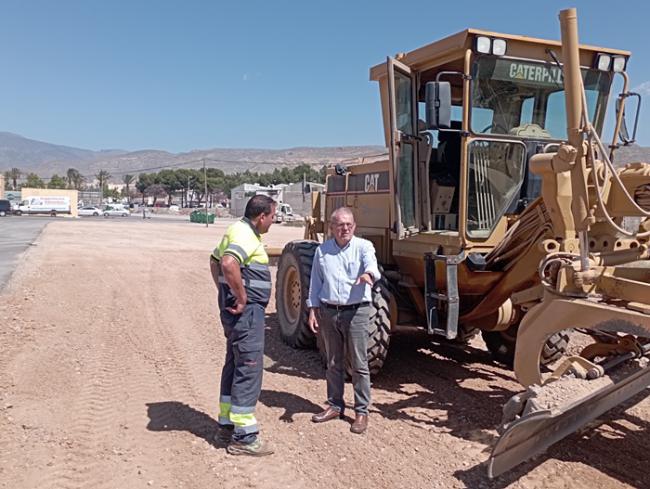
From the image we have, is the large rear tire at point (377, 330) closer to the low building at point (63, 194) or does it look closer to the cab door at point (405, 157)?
the cab door at point (405, 157)

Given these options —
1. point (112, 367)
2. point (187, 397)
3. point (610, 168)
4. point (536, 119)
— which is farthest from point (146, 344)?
point (610, 168)

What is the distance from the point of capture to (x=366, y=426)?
4469mm

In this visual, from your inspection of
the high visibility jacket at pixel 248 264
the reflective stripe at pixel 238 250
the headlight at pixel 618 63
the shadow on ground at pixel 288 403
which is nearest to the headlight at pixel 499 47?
the headlight at pixel 618 63

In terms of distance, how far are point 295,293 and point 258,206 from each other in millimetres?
2890

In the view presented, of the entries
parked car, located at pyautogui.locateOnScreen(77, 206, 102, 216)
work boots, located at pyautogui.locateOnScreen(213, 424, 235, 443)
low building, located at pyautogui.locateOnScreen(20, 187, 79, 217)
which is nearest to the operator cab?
work boots, located at pyautogui.locateOnScreen(213, 424, 235, 443)

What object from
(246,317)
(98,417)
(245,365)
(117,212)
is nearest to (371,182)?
(246,317)

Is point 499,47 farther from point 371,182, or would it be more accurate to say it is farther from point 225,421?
point 225,421

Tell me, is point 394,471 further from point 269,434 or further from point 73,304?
point 73,304

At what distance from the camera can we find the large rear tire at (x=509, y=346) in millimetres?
5863

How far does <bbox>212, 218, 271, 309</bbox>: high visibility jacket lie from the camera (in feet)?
13.3

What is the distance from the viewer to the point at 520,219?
15.6ft

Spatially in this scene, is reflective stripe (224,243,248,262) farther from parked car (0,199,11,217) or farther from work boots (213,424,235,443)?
parked car (0,199,11,217)

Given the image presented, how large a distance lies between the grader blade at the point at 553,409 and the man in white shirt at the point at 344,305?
1264 millimetres

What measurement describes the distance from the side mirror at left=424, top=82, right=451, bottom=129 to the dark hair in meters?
1.44
